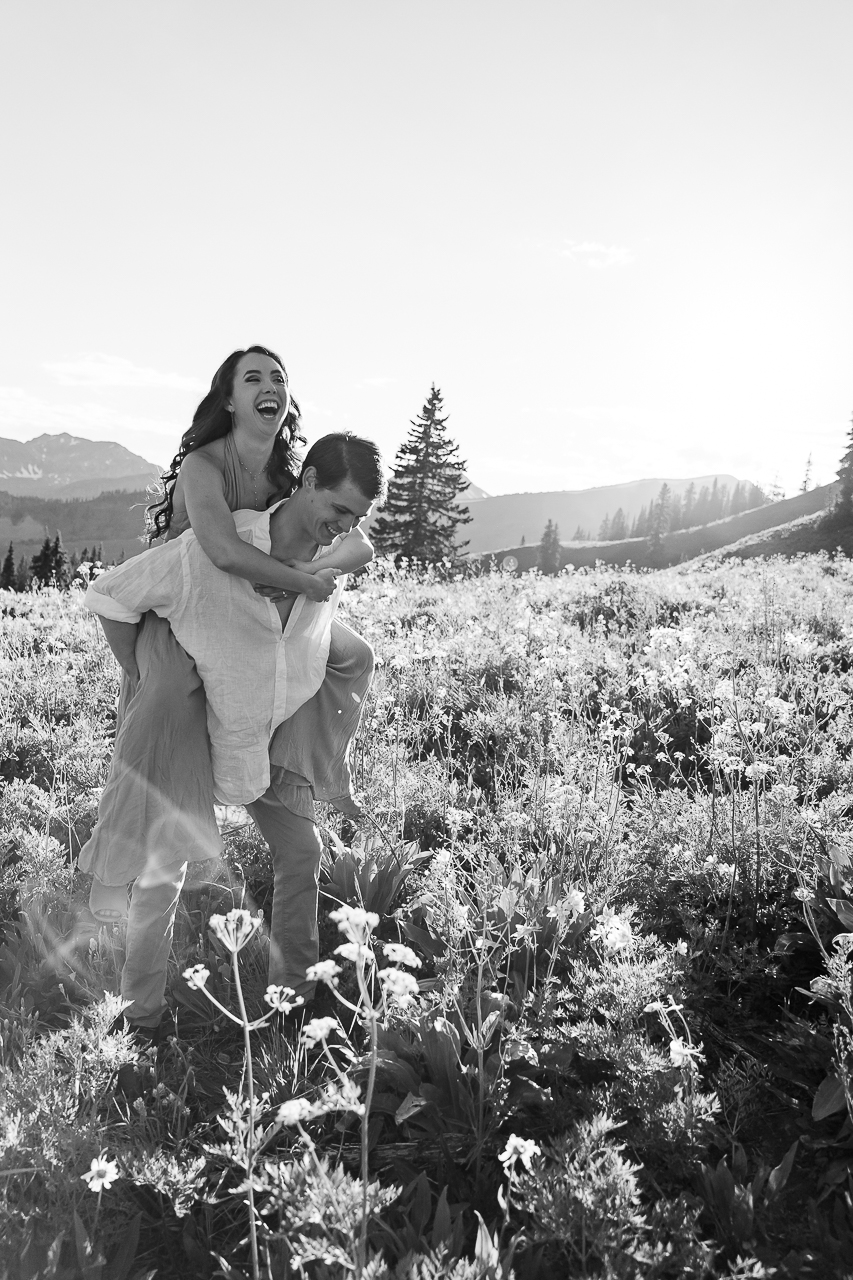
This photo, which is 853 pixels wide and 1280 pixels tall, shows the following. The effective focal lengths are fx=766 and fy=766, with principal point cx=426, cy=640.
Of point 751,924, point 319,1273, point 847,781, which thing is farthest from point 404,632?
point 319,1273

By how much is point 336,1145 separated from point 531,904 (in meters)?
1.17

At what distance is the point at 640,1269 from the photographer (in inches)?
73.9

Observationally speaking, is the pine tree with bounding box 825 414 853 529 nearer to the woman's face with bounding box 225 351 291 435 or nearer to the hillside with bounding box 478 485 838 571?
the hillside with bounding box 478 485 838 571

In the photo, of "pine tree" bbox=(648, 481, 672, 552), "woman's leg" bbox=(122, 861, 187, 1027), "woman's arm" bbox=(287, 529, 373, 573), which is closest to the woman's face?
"woman's arm" bbox=(287, 529, 373, 573)

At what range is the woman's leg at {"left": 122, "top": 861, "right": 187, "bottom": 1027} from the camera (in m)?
2.89

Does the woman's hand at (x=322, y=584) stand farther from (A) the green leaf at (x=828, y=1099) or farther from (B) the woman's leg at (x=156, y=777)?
(A) the green leaf at (x=828, y=1099)

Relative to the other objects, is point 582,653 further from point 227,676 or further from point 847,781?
point 227,676

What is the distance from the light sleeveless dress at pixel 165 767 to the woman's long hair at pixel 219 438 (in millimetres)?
94

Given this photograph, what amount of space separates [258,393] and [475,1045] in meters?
2.38

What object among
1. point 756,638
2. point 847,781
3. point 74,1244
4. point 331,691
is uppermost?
point 756,638

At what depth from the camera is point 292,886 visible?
3.05 meters

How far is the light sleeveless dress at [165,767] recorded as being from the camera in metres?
2.80

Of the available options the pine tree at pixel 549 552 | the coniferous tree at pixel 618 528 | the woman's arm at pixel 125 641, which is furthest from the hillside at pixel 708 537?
the woman's arm at pixel 125 641

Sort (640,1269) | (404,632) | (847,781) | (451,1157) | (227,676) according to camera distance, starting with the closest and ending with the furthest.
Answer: (640,1269), (451,1157), (227,676), (847,781), (404,632)
